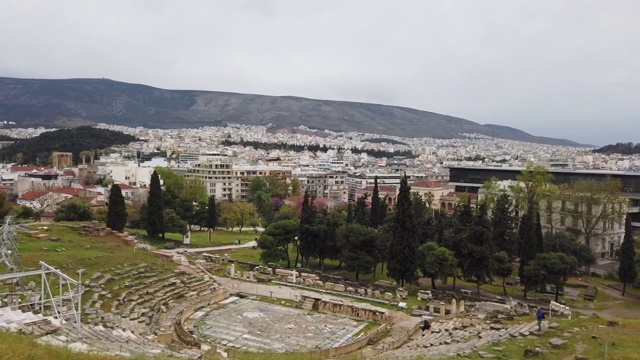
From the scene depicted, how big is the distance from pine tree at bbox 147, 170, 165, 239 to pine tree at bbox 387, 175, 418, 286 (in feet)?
63.3

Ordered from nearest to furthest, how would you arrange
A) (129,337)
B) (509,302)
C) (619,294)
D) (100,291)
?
(129,337) → (100,291) → (509,302) → (619,294)

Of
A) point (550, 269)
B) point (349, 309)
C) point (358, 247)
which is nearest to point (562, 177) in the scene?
point (550, 269)

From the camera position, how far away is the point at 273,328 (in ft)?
82.1

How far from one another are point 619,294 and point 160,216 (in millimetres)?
33416

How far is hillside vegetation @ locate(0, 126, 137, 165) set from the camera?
419 feet

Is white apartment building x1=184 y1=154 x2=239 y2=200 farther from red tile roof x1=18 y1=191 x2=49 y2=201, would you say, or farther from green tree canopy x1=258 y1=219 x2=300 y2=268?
green tree canopy x1=258 y1=219 x2=300 y2=268

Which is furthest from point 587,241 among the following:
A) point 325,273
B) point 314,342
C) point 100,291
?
point 100,291

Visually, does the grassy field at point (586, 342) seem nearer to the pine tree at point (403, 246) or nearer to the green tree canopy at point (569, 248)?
the pine tree at point (403, 246)

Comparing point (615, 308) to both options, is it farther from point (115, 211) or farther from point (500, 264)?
point (115, 211)

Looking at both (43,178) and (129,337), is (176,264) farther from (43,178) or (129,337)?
(43,178)

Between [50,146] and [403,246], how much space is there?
408 feet

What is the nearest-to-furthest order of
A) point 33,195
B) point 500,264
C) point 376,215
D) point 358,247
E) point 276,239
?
point 500,264 → point 358,247 → point 276,239 → point 376,215 → point 33,195

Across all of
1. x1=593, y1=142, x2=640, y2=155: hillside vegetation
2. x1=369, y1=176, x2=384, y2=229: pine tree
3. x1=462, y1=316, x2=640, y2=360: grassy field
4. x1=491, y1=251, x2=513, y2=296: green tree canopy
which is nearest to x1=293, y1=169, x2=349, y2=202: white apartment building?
x1=369, y1=176, x2=384, y2=229: pine tree

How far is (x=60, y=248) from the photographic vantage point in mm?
29984
